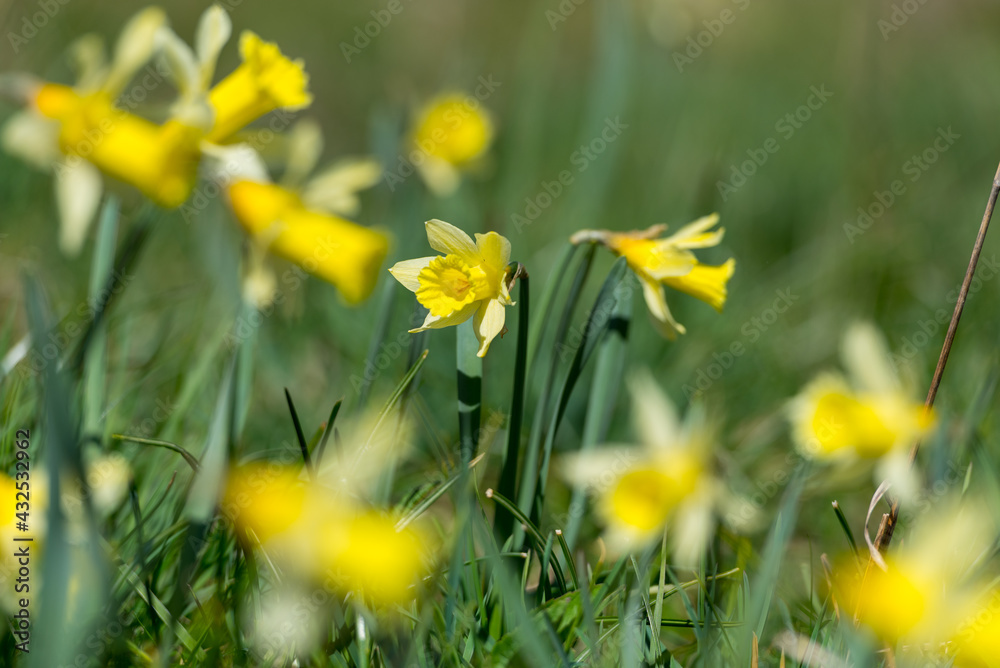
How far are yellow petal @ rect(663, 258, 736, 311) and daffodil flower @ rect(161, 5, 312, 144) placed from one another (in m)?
0.67

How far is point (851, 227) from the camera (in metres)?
2.76

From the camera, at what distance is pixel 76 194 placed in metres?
1.46

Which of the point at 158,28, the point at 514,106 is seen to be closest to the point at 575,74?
the point at 514,106

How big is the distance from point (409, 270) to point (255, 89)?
0.47 meters

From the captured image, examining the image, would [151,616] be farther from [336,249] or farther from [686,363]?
[686,363]

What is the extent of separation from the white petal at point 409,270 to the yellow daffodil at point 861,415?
2.66 ft

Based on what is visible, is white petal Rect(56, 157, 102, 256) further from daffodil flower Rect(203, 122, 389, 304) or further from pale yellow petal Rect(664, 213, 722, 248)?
pale yellow petal Rect(664, 213, 722, 248)

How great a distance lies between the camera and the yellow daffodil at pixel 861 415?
151 cm

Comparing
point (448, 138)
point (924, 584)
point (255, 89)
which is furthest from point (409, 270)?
point (448, 138)

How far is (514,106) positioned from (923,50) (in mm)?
2895

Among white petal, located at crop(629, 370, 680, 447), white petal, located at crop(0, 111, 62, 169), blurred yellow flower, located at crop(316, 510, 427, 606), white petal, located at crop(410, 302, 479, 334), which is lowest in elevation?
white petal, located at crop(629, 370, 680, 447)

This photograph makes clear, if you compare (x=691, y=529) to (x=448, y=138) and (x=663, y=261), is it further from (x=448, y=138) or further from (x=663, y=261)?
(x=448, y=138)

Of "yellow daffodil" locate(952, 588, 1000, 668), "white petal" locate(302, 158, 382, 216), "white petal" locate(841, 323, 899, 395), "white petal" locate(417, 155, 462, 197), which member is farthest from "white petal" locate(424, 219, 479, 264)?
"white petal" locate(417, 155, 462, 197)

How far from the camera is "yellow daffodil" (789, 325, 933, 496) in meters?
1.51
